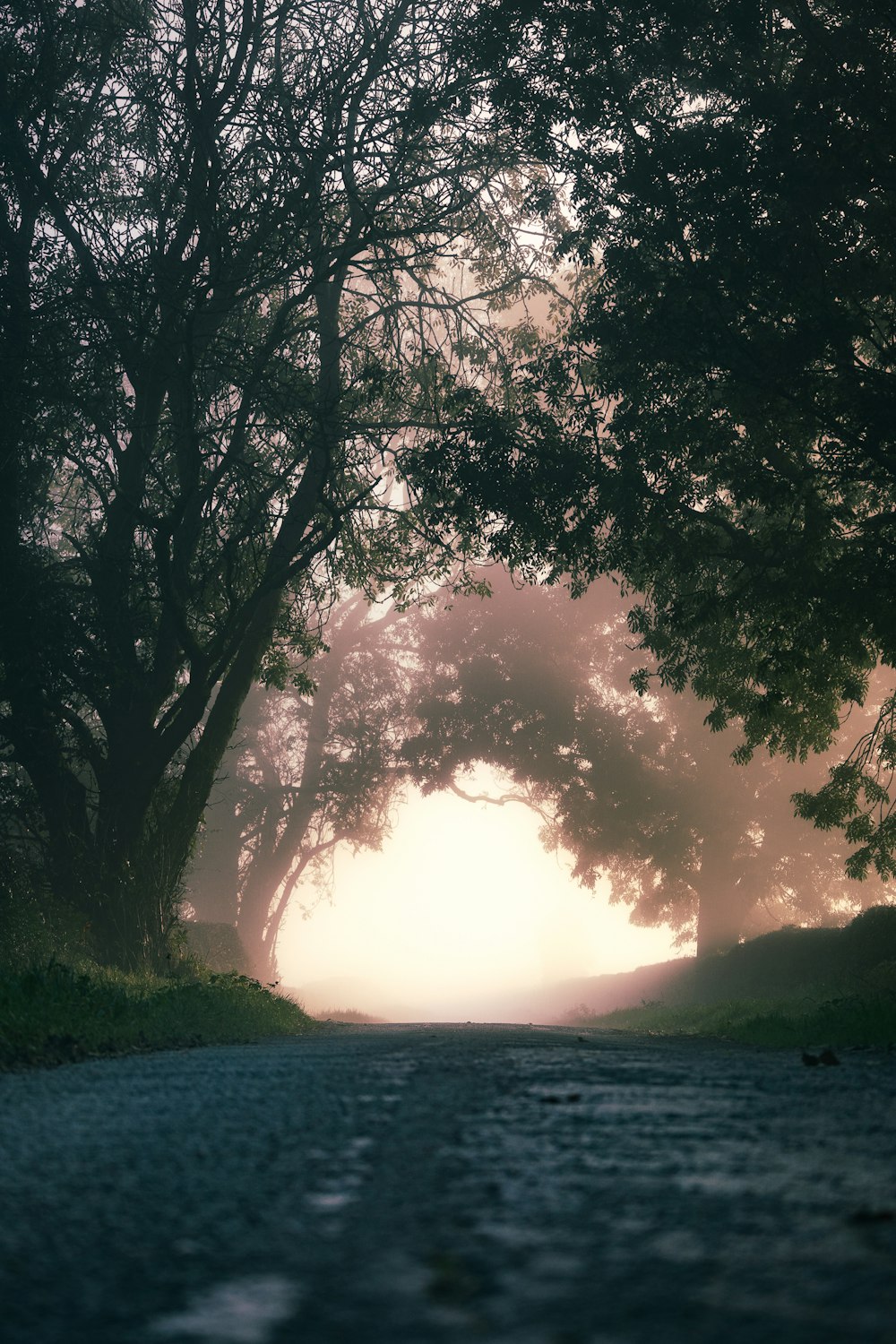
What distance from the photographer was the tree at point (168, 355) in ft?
41.8

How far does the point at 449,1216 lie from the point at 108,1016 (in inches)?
238

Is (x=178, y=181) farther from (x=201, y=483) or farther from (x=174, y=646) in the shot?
(x=174, y=646)

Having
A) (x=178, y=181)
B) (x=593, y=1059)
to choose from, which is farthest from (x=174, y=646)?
(x=593, y=1059)

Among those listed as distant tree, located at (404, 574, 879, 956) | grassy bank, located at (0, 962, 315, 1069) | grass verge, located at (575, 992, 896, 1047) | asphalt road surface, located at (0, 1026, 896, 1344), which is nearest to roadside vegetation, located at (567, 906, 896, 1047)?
grass verge, located at (575, 992, 896, 1047)

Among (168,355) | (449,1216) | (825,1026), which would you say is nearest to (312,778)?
(168,355)

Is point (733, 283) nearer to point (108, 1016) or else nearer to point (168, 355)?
point (168, 355)

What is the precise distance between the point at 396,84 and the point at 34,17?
180 inches

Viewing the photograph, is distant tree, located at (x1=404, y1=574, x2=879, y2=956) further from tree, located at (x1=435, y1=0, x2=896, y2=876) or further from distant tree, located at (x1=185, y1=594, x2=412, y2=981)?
tree, located at (x1=435, y1=0, x2=896, y2=876)

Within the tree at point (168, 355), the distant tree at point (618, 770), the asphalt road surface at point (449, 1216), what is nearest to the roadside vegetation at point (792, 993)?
the distant tree at point (618, 770)

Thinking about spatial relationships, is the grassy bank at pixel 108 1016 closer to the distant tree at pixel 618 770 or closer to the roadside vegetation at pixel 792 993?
the roadside vegetation at pixel 792 993

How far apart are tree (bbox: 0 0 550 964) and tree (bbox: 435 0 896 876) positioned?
1.67 m

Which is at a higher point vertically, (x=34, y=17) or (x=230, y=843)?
(x=34, y=17)

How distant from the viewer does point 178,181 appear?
42.5ft

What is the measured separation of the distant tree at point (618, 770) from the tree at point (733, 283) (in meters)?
17.2
